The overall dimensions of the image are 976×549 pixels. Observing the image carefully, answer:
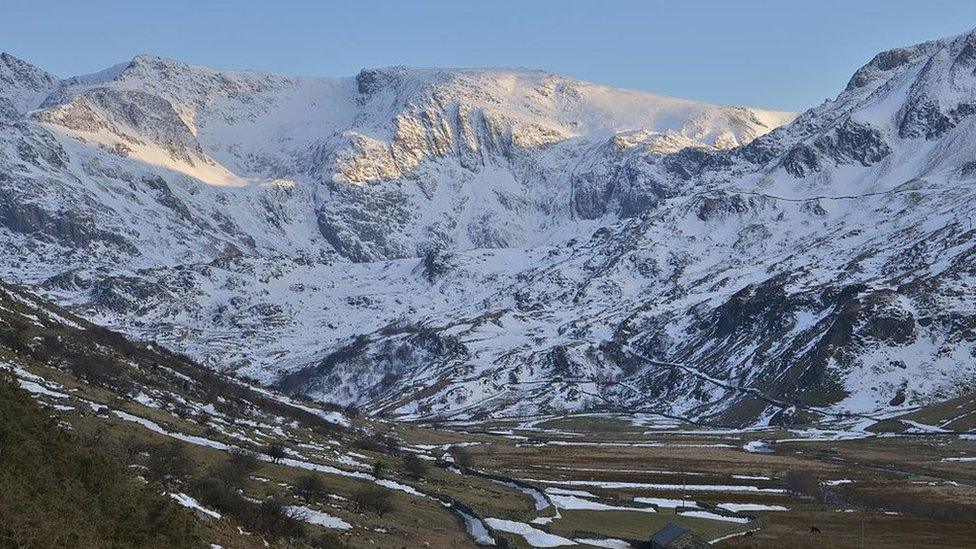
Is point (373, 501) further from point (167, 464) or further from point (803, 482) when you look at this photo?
point (803, 482)

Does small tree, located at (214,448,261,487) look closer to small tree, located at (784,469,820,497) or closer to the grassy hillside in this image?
the grassy hillside

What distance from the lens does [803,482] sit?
118938 millimetres

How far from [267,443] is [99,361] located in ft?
92.8

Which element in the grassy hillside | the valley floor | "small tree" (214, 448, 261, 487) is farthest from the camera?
the valley floor

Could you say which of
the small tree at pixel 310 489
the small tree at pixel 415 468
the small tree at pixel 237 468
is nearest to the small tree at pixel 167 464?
the small tree at pixel 237 468

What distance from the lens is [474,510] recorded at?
81.6 m

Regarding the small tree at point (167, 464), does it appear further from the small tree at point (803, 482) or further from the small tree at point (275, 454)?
the small tree at point (803, 482)

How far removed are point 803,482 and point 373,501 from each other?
2623 inches

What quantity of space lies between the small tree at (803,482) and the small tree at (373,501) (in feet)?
184

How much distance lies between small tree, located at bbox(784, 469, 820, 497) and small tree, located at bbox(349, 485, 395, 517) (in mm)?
56023

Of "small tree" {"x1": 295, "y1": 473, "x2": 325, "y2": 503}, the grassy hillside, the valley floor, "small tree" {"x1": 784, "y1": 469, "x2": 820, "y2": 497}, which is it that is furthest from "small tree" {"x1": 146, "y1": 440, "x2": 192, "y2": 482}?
"small tree" {"x1": 784, "y1": 469, "x2": 820, "y2": 497}

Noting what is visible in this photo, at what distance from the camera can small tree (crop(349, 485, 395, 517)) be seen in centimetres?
7050

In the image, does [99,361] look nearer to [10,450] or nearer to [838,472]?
[10,450]

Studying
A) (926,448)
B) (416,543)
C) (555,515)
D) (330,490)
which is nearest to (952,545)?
(555,515)
